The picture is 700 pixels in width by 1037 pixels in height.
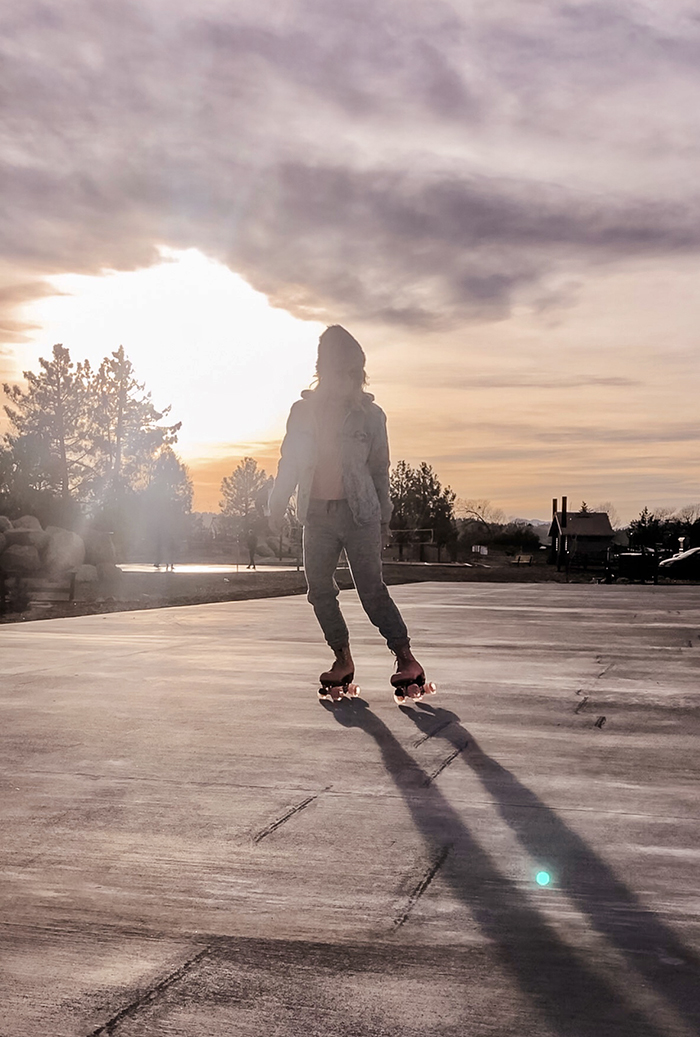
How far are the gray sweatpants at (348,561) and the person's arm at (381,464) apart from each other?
11 cm

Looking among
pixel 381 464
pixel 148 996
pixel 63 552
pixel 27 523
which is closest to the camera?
pixel 148 996

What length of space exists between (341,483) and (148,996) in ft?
11.2

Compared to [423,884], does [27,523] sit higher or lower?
higher

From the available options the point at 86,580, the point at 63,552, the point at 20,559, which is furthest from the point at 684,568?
the point at 20,559

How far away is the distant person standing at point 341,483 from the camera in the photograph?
5035mm

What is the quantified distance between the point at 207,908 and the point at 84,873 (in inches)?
15.7

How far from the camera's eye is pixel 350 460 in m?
4.99

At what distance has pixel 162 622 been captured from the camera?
9.53 metres

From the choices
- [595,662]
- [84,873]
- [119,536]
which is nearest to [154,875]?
[84,873]

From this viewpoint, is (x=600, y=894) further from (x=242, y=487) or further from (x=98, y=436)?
(x=242, y=487)

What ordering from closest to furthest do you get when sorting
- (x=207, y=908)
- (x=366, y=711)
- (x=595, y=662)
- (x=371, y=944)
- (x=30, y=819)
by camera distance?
(x=371, y=944), (x=207, y=908), (x=30, y=819), (x=366, y=711), (x=595, y=662)

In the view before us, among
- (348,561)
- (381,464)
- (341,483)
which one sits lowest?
(348,561)

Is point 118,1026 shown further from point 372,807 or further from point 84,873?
point 372,807

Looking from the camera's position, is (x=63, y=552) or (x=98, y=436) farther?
(x=98, y=436)
